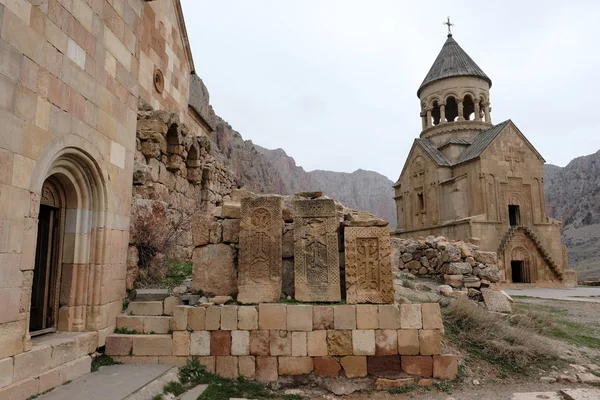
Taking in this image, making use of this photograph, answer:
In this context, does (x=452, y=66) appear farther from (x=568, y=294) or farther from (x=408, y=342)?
(x=408, y=342)

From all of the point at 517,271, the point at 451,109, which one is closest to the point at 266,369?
the point at 517,271

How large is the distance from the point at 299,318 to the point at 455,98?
71.8 feet

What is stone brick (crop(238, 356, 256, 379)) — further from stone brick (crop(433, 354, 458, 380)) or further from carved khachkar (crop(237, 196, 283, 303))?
stone brick (crop(433, 354, 458, 380))

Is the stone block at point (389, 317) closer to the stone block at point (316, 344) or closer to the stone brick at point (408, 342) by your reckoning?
the stone brick at point (408, 342)

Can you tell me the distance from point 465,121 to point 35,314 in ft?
74.9

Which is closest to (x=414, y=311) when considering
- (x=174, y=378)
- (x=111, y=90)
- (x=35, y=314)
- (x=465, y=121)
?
(x=174, y=378)

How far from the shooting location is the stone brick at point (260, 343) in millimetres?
4359

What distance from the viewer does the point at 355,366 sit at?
4.31m

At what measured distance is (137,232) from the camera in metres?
5.27

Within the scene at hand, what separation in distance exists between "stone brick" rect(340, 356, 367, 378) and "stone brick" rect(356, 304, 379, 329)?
14.1 inches

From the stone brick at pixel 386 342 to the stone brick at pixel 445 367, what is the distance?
476 mm

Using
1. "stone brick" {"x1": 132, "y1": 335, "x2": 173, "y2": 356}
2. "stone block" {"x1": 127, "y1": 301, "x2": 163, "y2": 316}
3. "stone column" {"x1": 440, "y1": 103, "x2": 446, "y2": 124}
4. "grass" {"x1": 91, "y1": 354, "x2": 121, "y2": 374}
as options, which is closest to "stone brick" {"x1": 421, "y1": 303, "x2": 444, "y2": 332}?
"stone brick" {"x1": 132, "y1": 335, "x2": 173, "y2": 356}

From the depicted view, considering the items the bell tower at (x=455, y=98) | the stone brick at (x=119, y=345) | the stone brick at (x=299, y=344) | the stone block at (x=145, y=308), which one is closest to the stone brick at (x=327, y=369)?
the stone brick at (x=299, y=344)

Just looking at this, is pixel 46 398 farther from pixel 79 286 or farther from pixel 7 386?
pixel 79 286
